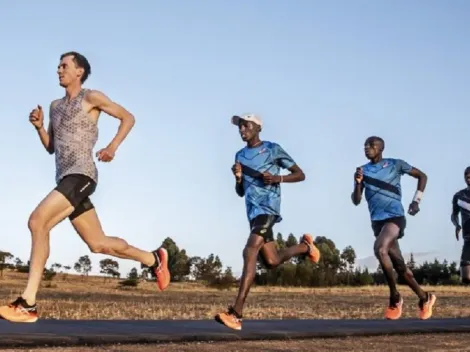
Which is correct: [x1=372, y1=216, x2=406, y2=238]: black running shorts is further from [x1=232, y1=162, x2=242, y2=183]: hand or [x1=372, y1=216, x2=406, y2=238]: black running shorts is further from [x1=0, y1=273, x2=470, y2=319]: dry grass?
→ [x1=0, y1=273, x2=470, y2=319]: dry grass

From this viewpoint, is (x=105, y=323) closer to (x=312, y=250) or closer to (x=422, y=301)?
(x=312, y=250)

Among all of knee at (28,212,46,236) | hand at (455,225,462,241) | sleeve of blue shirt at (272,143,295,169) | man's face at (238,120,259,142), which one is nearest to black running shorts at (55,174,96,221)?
knee at (28,212,46,236)

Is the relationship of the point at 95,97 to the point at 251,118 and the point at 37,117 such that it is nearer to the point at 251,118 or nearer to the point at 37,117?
the point at 37,117

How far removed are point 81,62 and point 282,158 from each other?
2444mm

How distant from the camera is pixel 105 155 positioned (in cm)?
689

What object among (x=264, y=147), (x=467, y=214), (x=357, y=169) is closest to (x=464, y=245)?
(x=467, y=214)

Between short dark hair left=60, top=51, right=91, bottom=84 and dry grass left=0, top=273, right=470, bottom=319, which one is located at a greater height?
short dark hair left=60, top=51, right=91, bottom=84

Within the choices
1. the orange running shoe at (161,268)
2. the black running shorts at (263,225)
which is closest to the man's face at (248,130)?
the black running shorts at (263,225)

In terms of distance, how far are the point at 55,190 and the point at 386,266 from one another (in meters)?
5.22

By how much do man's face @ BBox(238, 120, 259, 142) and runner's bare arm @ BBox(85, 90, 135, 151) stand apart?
1.78m

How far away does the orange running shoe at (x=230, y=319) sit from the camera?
8.11m

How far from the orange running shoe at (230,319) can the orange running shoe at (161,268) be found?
600 mm

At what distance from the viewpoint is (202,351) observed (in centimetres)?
630

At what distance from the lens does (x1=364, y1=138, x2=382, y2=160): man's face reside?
434 inches
